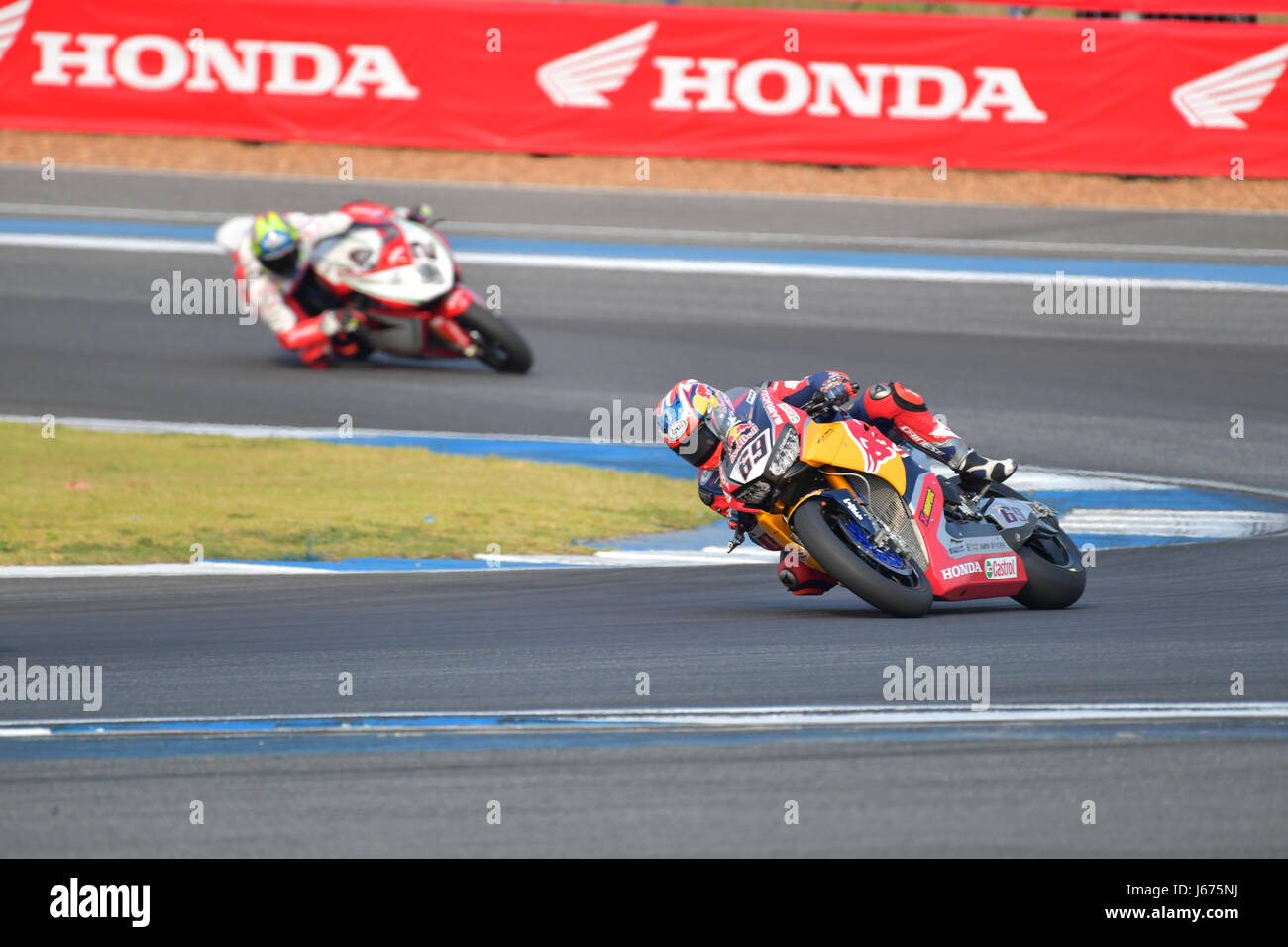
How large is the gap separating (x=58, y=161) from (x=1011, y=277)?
416 inches

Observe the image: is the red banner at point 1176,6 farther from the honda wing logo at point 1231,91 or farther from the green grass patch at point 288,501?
the green grass patch at point 288,501

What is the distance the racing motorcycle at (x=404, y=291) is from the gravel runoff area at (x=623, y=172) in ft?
16.4

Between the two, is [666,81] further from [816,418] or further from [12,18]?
[816,418]

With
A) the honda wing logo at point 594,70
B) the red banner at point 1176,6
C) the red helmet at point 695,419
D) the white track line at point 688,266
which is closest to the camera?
the red helmet at point 695,419

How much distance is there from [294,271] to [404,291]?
1024 millimetres

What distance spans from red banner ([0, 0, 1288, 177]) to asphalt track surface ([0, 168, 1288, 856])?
Result: 277 centimetres

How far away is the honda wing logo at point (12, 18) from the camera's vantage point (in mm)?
18688

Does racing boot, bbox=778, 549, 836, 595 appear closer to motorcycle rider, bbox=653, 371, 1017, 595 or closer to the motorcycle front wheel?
motorcycle rider, bbox=653, 371, 1017, 595

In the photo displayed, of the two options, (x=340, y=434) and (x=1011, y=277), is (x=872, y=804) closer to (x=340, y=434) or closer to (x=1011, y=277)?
(x=340, y=434)

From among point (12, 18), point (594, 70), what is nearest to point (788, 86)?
point (594, 70)

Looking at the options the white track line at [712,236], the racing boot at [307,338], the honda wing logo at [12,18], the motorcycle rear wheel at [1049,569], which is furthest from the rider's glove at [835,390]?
the honda wing logo at [12,18]

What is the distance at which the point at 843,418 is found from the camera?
7395 mm

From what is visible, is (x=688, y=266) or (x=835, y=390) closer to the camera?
(x=835, y=390)
